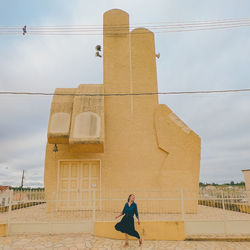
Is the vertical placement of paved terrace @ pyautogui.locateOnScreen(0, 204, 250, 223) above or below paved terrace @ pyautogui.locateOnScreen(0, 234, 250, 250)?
above

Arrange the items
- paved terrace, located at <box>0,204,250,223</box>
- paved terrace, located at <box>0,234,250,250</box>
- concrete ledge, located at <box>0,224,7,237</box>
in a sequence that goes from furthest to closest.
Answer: paved terrace, located at <box>0,204,250,223</box> → concrete ledge, located at <box>0,224,7,237</box> → paved terrace, located at <box>0,234,250,250</box>

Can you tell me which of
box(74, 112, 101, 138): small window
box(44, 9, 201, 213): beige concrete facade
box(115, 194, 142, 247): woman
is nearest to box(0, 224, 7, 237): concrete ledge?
box(44, 9, 201, 213): beige concrete facade

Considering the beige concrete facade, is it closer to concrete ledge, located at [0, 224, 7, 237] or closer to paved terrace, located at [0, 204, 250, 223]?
paved terrace, located at [0, 204, 250, 223]

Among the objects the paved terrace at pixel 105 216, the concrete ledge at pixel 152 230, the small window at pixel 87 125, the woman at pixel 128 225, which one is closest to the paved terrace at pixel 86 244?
the concrete ledge at pixel 152 230

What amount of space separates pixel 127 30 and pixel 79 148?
658 cm

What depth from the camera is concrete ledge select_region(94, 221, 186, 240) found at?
605 centimetres

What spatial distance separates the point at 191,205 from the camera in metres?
8.51

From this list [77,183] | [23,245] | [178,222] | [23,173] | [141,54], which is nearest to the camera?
[23,245]

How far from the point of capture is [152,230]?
611 centimetres

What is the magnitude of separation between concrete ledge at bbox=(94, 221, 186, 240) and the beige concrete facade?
8.17 feet

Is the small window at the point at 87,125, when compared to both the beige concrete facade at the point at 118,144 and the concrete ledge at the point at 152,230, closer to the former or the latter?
the beige concrete facade at the point at 118,144

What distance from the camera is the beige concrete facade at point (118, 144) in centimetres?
848

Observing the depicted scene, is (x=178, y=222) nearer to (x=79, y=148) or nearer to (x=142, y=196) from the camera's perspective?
(x=142, y=196)

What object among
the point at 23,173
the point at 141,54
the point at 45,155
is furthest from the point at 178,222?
the point at 23,173
